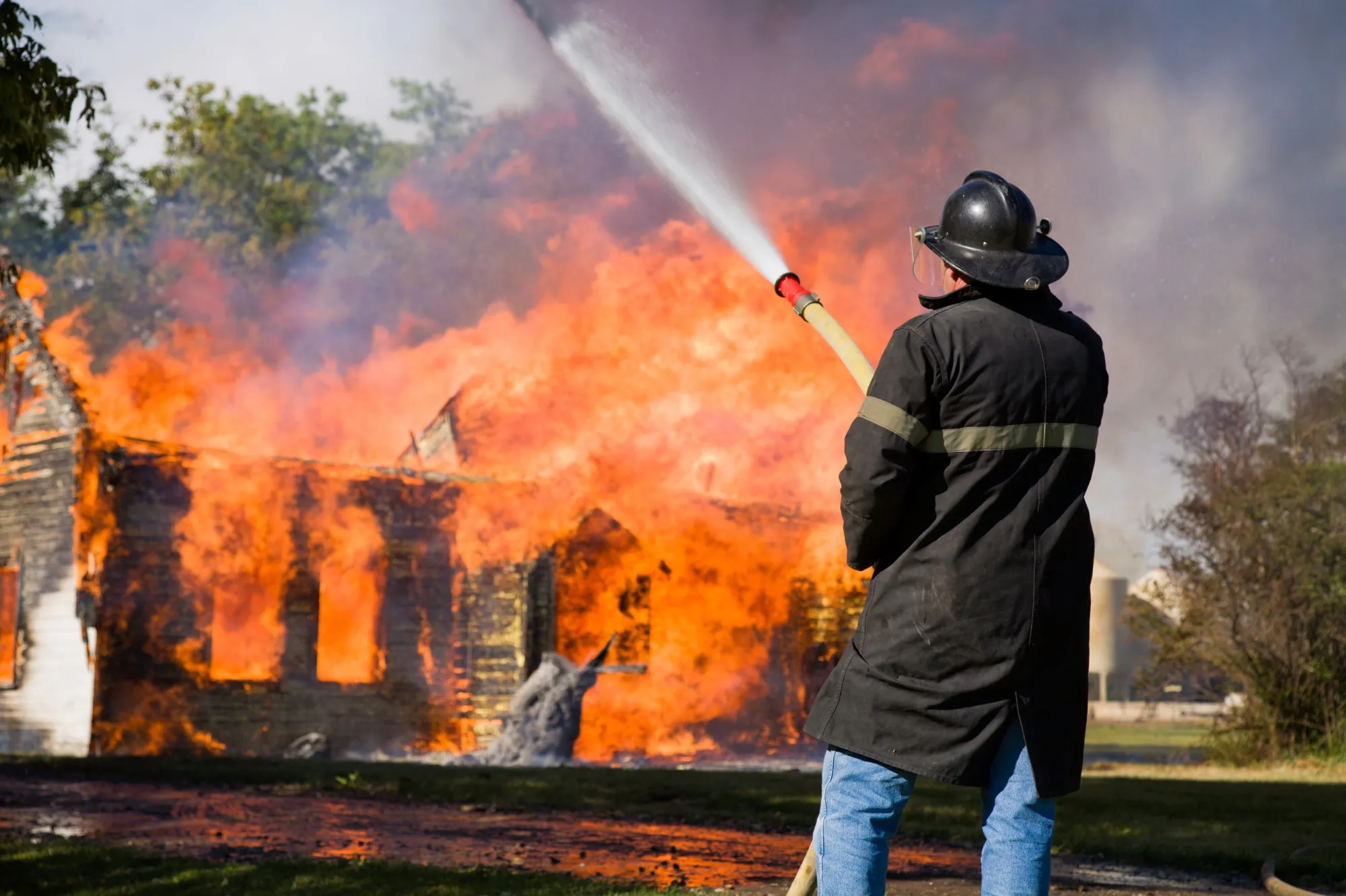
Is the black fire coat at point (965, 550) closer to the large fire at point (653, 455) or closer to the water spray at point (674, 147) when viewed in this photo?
the water spray at point (674, 147)

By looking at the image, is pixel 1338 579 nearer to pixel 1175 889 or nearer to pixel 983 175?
pixel 1175 889

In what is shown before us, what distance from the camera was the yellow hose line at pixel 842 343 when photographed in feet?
12.8

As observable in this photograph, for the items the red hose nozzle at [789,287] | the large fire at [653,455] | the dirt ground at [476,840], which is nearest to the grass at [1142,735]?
the large fire at [653,455]

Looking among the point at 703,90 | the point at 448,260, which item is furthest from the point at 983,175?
the point at 448,260

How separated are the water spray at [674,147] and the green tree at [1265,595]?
Result: 36.7 feet

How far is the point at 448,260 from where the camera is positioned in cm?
4238

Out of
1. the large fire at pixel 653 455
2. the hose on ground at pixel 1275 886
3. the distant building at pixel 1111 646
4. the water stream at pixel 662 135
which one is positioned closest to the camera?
the water stream at pixel 662 135

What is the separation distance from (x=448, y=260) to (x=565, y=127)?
14937mm

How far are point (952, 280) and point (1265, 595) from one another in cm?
1532

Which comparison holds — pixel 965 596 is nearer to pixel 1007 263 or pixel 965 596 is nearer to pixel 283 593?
pixel 1007 263

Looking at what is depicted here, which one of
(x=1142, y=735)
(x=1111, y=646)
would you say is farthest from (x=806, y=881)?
(x=1111, y=646)

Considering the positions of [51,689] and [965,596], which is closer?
[965,596]

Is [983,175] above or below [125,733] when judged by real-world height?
above

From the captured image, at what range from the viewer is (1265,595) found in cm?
1723
